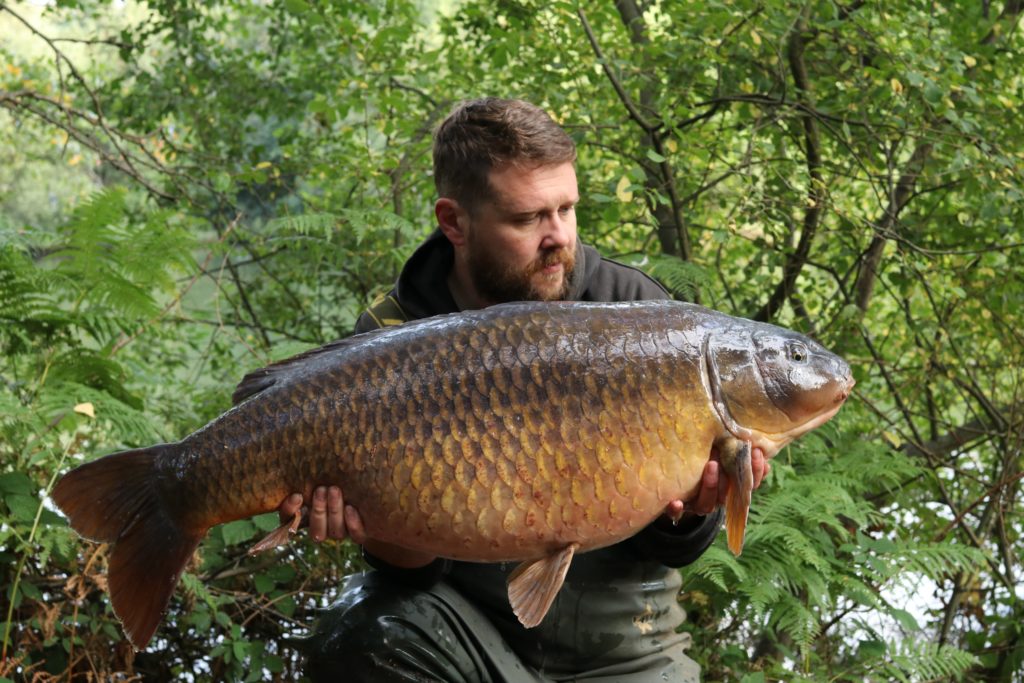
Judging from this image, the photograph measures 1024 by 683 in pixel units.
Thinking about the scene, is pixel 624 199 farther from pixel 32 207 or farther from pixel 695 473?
pixel 32 207

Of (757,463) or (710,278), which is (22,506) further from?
(710,278)

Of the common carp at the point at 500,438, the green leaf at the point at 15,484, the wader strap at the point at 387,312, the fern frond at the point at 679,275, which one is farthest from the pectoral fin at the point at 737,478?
the green leaf at the point at 15,484

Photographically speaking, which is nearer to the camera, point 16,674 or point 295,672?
point 16,674

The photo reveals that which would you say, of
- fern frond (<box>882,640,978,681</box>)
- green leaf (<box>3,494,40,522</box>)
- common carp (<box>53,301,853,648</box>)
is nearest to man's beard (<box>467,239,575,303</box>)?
common carp (<box>53,301,853,648</box>)

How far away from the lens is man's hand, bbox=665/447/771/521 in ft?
5.61

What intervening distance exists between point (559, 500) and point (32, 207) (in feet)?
48.2

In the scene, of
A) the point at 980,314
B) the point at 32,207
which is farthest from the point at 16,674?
the point at 32,207

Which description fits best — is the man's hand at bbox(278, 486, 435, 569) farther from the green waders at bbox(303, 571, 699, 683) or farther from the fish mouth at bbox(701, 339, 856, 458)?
the fish mouth at bbox(701, 339, 856, 458)

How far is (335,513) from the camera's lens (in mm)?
1736

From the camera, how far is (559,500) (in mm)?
1654

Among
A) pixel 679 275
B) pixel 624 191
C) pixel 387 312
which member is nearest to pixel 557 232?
pixel 387 312

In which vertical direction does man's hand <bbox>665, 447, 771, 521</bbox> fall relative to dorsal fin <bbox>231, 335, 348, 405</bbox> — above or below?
below

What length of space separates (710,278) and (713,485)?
1786 millimetres

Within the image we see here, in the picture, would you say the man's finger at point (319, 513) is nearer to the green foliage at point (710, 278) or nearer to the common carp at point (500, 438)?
the common carp at point (500, 438)
